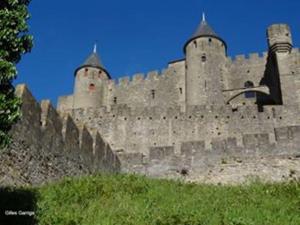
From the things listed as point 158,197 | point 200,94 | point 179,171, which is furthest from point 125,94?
point 158,197

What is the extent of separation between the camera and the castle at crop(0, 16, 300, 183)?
50.5 feet

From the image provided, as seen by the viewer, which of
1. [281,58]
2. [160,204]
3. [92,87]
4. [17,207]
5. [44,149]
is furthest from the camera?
[92,87]

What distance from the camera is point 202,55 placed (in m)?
32.2

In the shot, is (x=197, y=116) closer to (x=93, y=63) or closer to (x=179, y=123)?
(x=179, y=123)

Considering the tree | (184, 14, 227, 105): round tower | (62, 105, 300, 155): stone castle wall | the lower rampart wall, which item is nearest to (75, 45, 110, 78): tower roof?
(184, 14, 227, 105): round tower

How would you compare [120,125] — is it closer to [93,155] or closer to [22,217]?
[93,155]

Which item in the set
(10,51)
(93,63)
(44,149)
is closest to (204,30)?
(93,63)

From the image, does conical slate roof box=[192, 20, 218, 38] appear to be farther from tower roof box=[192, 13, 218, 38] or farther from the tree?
the tree

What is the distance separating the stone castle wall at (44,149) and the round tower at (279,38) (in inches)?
724

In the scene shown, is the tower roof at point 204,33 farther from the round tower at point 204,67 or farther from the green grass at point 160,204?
the green grass at point 160,204

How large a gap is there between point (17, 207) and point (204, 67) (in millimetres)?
24619

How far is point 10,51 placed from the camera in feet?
21.0

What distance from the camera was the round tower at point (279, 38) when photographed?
30375 mm

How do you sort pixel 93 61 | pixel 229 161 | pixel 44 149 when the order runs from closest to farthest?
pixel 44 149
pixel 229 161
pixel 93 61
